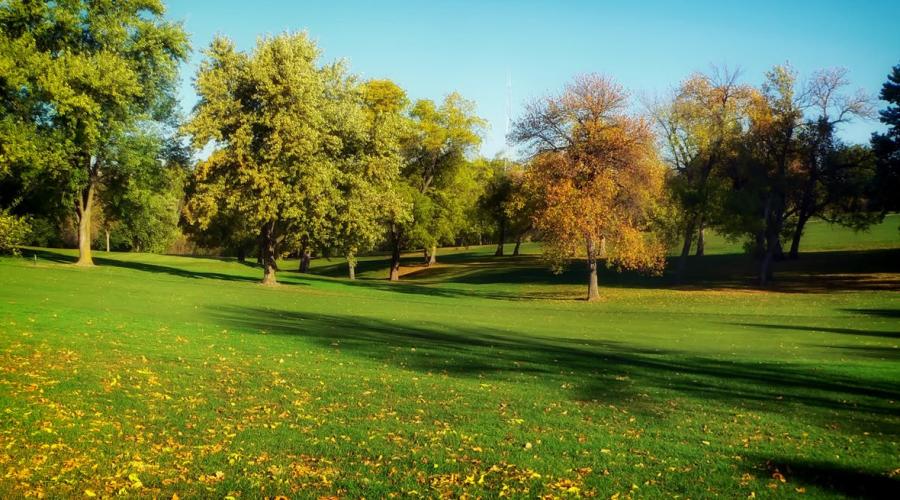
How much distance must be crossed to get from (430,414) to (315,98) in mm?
27750

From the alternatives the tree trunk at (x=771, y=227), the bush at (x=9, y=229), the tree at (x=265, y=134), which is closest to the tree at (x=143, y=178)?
the tree at (x=265, y=134)

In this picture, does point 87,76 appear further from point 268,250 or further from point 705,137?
point 705,137

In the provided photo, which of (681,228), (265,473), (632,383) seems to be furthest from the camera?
(681,228)

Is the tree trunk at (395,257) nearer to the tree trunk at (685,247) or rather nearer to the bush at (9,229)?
the tree trunk at (685,247)

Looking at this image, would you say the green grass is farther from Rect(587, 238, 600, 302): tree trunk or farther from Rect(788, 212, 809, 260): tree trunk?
Rect(788, 212, 809, 260): tree trunk

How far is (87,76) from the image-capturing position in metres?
34.4

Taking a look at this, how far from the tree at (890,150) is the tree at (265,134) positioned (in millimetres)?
34512

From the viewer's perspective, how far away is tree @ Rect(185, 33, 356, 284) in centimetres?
3425

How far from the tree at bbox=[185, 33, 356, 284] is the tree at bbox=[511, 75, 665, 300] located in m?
11.3

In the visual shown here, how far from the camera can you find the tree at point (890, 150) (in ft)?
145

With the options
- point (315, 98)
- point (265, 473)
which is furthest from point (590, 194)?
point (265, 473)

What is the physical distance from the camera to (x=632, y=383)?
45.8 feet

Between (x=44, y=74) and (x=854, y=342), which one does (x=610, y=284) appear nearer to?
(x=854, y=342)

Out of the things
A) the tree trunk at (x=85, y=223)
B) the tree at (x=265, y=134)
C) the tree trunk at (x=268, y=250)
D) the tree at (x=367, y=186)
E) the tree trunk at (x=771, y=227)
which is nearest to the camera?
the tree at (x=265, y=134)
